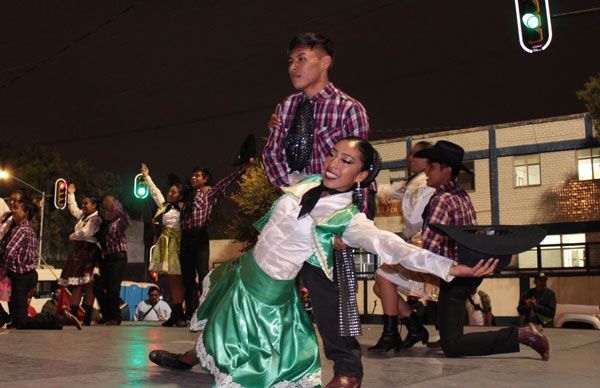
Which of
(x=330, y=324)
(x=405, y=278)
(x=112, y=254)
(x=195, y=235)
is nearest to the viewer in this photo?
(x=330, y=324)

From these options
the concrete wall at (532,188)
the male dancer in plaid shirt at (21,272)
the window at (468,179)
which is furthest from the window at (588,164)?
the male dancer in plaid shirt at (21,272)

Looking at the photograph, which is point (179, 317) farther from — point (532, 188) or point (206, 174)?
point (532, 188)

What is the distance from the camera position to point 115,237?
972 centimetres

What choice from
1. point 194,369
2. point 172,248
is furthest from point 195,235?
point 194,369

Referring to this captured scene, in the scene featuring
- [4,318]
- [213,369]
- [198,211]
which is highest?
[198,211]

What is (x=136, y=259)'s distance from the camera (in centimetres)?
6944

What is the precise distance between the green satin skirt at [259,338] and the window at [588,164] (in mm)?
28142

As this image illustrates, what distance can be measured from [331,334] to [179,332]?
438 cm

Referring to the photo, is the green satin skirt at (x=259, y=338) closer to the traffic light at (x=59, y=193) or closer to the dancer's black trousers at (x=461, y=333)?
the dancer's black trousers at (x=461, y=333)

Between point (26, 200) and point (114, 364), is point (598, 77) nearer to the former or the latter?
point (26, 200)

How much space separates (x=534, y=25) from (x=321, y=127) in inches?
354

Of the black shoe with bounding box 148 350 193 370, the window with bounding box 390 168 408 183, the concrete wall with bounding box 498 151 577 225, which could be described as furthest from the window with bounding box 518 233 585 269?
the black shoe with bounding box 148 350 193 370

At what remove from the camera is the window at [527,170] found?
30.6m

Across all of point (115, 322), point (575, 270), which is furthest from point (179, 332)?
point (575, 270)
